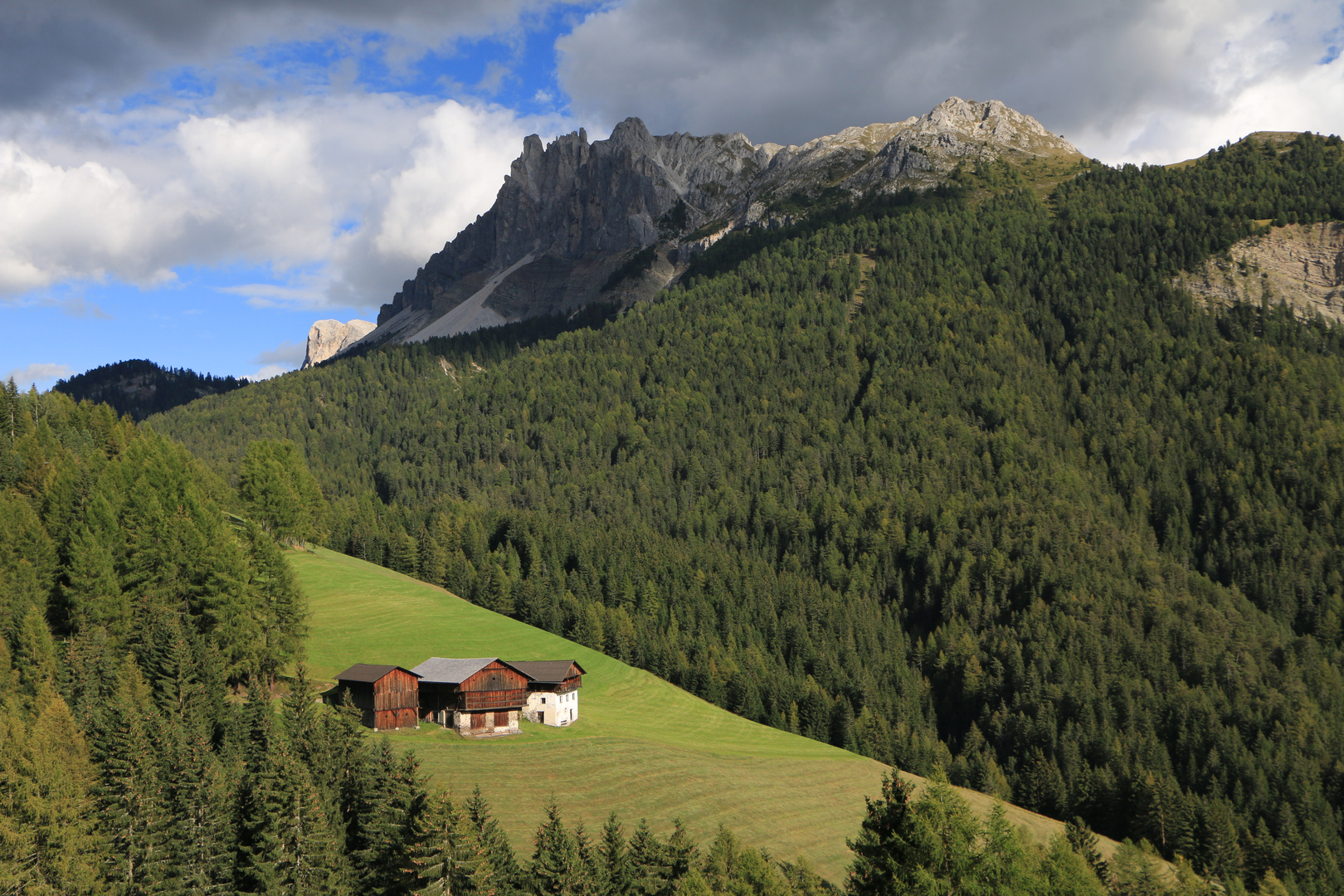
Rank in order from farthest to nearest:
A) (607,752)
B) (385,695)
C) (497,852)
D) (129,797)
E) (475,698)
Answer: (607,752), (475,698), (385,695), (497,852), (129,797)

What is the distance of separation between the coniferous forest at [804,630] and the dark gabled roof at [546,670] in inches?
652

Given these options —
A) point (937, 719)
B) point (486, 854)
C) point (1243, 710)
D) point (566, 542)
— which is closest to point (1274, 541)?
point (1243, 710)

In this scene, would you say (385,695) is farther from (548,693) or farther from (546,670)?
(548,693)

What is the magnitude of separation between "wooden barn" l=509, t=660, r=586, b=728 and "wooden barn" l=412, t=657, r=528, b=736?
3.53 metres

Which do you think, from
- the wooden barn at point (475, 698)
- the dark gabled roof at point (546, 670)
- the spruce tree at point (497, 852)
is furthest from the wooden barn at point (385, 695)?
the spruce tree at point (497, 852)

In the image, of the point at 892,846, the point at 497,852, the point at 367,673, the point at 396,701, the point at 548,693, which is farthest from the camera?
the point at 548,693

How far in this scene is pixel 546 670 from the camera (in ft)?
232

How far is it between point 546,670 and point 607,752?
357 inches

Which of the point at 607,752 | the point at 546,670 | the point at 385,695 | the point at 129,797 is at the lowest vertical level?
the point at 607,752

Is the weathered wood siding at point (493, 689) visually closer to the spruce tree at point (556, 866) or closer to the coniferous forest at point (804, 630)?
the coniferous forest at point (804, 630)

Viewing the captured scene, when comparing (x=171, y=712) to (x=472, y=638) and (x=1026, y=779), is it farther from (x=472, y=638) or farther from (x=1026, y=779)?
(x=1026, y=779)

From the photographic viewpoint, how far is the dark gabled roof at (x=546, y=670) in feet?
227

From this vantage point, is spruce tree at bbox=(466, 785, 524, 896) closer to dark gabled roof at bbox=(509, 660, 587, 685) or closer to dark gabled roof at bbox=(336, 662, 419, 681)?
dark gabled roof at bbox=(336, 662, 419, 681)

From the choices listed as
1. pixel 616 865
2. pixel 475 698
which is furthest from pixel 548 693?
pixel 616 865
